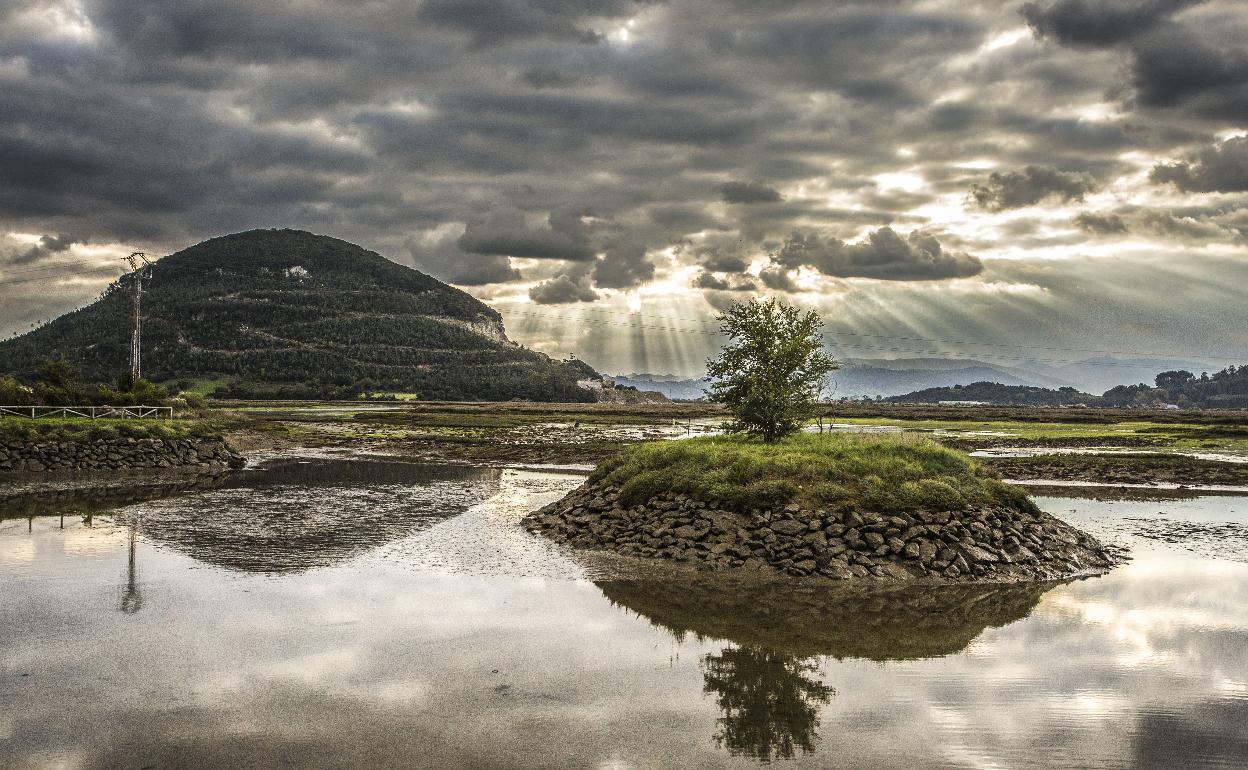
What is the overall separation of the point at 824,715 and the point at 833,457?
16.2m

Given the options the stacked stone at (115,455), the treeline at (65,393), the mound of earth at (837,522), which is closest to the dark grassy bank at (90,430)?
the stacked stone at (115,455)

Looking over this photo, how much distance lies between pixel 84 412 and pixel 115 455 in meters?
13.7

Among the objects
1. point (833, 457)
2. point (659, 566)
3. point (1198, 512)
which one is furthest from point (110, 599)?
point (1198, 512)

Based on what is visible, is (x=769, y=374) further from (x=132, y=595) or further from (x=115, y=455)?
(x=115, y=455)

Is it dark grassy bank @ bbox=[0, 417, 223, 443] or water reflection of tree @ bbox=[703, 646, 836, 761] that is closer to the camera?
water reflection of tree @ bbox=[703, 646, 836, 761]

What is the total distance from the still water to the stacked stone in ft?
82.0

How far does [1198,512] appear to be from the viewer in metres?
35.4

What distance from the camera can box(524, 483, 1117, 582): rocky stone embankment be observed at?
2197 cm

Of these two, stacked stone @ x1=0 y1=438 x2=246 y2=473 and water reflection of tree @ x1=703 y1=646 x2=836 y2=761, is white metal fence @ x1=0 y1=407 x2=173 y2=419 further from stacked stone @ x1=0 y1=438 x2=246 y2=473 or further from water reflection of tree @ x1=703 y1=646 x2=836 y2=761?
water reflection of tree @ x1=703 y1=646 x2=836 y2=761

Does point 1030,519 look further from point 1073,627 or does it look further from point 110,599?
point 110,599

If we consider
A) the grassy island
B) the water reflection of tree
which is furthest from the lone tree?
the water reflection of tree

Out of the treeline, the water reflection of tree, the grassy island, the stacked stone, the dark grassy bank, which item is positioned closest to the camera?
the water reflection of tree

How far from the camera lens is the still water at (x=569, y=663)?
10.6m

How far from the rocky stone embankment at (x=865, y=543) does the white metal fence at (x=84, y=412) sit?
48.1m
